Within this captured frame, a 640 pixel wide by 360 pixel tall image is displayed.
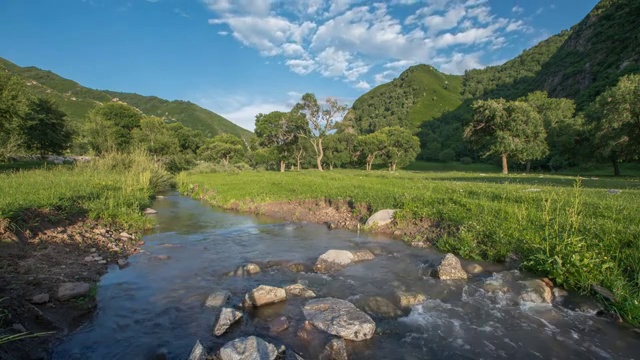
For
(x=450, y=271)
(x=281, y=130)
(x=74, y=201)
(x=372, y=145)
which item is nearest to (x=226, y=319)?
(x=450, y=271)

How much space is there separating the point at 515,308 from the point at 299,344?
4.95 meters

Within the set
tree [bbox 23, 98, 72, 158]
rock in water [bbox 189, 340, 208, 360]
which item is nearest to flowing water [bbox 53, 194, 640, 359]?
rock in water [bbox 189, 340, 208, 360]

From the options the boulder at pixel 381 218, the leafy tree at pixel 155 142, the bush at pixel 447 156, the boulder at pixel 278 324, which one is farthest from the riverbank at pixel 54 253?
the bush at pixel 447 156

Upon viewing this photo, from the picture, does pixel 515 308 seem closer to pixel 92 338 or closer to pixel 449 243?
pixel 449 243

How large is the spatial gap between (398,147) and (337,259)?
78.0m

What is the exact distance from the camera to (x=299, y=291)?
7816 mm

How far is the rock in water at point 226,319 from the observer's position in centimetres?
602

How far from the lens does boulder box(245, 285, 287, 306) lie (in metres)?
7.17

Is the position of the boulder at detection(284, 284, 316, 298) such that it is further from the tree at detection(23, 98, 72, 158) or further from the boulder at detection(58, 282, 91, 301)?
the tree at detection(23, 98, 72, 158)

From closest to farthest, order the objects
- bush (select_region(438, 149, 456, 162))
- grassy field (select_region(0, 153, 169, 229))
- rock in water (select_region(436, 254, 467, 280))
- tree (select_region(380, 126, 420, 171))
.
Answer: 1. rock in water (select_region(436, 254, 467, 280))
2. grassy field (select_region(0, 153, 169, 229))
3. tree (select_region(380, 126, 420, 171))
4. bush (select_region(438, 149, 456, 162))

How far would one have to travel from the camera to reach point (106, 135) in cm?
4662

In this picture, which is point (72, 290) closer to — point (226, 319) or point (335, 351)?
point (226, 319)

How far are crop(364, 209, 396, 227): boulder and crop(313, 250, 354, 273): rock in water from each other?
15.5 ft

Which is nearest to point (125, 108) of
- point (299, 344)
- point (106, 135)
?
point (106, 135)
